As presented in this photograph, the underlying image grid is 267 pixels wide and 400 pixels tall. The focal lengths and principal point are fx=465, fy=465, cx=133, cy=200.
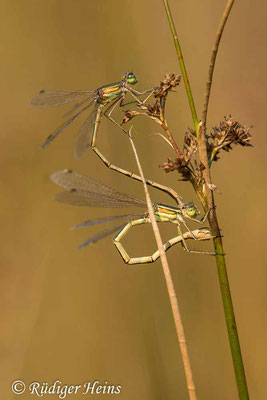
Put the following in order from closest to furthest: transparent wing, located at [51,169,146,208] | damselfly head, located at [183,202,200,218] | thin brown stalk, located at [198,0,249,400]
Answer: thin brown stalk, located at [198,0,249,400], damselfly head, located at [183,202,200,218], transparent wing, located at [51,169,146,208]

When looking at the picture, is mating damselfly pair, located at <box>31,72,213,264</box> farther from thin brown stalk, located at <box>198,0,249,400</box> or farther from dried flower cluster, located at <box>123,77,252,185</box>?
thin brown stalk, located at <box>198,0,249,400</box>

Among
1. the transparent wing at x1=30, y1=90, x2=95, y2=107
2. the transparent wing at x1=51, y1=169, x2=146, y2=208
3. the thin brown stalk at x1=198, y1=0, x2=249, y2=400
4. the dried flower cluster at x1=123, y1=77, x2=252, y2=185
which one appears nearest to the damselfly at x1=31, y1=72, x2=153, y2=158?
the transparent wing at x1=30, y1=90, x2=95, y2=107

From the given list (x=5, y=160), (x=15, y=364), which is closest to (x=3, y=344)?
(x=15, y=364)

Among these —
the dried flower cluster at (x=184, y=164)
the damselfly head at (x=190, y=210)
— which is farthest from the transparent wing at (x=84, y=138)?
the dried flower cluster at (x=184, y=164)

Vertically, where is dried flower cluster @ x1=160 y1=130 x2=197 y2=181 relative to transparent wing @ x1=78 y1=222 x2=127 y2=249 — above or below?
above

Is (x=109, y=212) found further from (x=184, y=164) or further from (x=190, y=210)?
(x=184, y=164)

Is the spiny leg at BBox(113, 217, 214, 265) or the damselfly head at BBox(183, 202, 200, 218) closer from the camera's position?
the spiny leg at BBox(113, 217, 214, 265)

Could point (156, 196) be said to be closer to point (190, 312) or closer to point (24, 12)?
point (190, 312)

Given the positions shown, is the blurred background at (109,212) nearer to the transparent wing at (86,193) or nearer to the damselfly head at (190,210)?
the transparent wing at (86,193)
